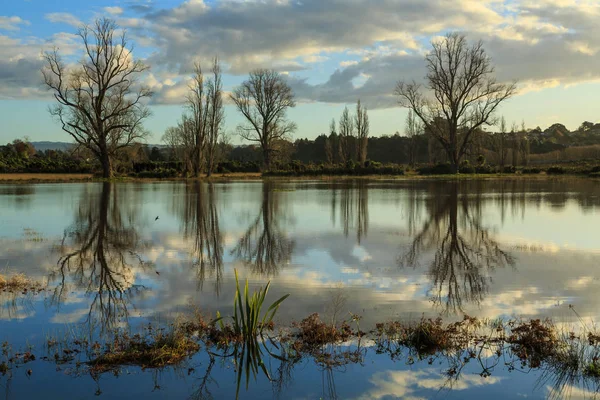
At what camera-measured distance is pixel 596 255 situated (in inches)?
430

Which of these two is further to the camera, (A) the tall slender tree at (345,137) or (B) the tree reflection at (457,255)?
(A) the tall slender tree at (345,137)

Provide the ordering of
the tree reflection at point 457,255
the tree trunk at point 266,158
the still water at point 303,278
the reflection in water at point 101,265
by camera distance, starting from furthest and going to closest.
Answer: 1. the tree trunk at point 266,158
2. the tree reflection at point 457,255
3. the reflection in water at point 101,265
4. the still water at point 303,278

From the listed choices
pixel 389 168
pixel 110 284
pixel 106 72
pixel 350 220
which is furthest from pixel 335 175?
pixel 110 284

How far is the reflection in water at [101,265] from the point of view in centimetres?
727

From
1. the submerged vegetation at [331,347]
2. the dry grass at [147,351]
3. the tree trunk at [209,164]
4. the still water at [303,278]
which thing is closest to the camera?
the still water at [303,278]

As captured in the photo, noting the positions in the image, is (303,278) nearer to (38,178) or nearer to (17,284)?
(17,284)

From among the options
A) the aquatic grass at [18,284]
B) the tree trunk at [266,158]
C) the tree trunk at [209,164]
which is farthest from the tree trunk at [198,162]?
the aquatic grass at [18,284]

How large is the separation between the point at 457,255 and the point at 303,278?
153 inches

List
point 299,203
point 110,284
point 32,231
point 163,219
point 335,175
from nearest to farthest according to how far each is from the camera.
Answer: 1. point 110,284
2. point 32,231
3. point 163,219
4. point 299,203
5. point 335,175

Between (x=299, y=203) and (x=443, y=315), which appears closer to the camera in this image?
(x=443, y=315)

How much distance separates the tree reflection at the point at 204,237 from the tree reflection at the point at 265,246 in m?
0.57

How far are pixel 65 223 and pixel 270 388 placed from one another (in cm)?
1440

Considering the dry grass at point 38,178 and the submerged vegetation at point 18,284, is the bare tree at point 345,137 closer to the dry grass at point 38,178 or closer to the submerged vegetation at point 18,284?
the dry grass at point 38,178

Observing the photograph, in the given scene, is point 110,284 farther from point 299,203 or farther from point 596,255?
point 299,203
